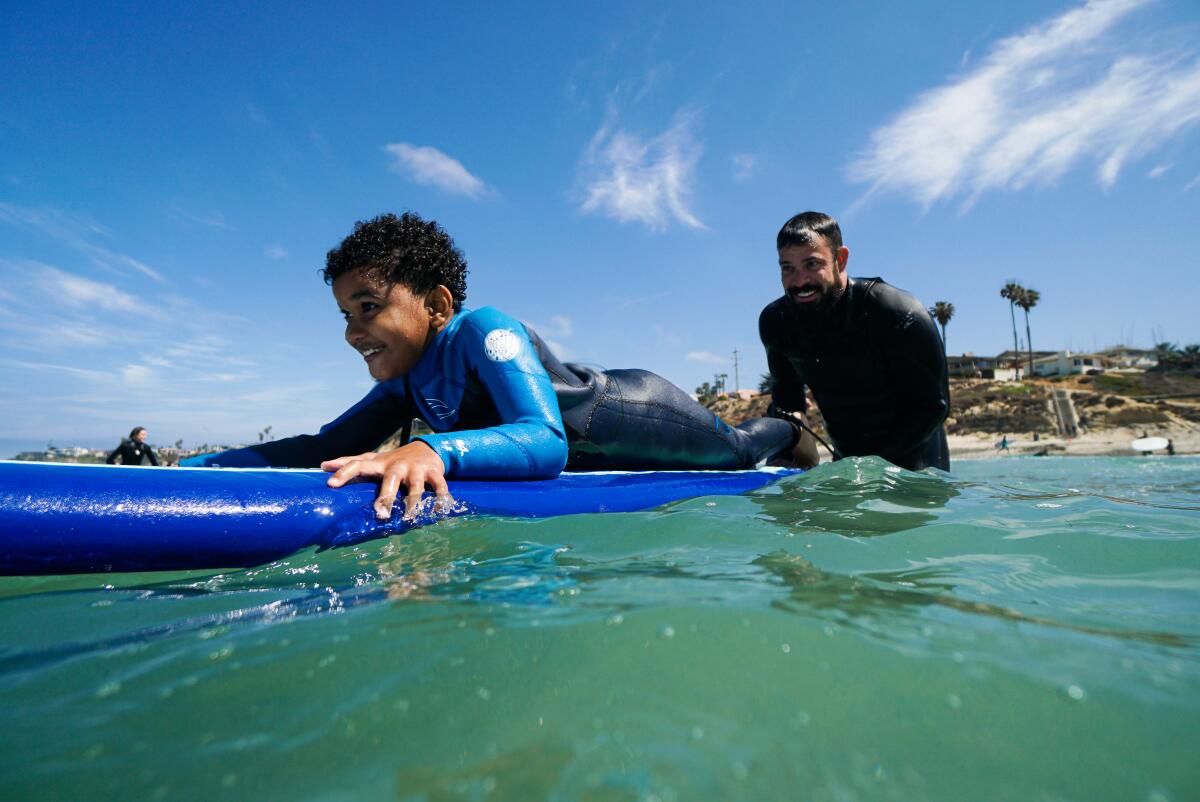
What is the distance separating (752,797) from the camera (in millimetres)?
595

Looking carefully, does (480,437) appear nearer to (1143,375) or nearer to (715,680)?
(715,680)

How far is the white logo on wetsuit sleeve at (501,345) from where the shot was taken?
2420 mm

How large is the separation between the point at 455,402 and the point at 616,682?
2.08 m

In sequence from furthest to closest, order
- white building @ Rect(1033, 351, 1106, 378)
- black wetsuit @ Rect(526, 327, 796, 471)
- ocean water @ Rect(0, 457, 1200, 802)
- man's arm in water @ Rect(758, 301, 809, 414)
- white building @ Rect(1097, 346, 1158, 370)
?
white building @ Rect(1097, 346, 1158, 370), white building @ Rect(1033, 351, 1106, 378), man's arm in water @ Rect(758, 301, 809, 414), black wetsuit @ Rect(526, 327, 796, 471), ocean water @ Rect(0, 457, 1200, 802)

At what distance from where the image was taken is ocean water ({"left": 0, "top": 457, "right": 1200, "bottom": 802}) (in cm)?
63

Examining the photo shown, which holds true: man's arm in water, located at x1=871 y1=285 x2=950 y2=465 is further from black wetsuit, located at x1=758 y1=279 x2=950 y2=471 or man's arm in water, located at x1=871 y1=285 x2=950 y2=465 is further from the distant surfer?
the distant surfer

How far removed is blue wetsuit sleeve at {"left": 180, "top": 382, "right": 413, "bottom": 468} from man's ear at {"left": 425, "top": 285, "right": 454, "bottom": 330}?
2.09 ft

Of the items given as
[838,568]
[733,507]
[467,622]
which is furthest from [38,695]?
[733,507]

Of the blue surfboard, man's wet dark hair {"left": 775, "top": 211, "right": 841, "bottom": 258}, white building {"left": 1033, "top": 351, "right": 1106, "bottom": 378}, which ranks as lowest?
the blue surfboard

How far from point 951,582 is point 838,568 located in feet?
0.72

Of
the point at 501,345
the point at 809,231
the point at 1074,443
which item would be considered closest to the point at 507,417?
the point at 501,345

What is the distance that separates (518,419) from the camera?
2357 millimetres

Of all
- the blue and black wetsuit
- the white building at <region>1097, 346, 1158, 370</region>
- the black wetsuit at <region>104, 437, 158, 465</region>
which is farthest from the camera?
the white building at <region>1097, 346, 1158, 370</region>

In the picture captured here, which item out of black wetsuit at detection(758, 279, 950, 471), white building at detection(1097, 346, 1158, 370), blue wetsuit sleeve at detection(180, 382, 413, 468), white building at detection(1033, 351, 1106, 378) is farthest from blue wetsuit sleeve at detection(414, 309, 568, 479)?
white building at detection(1097, 346, 1158, 370)
